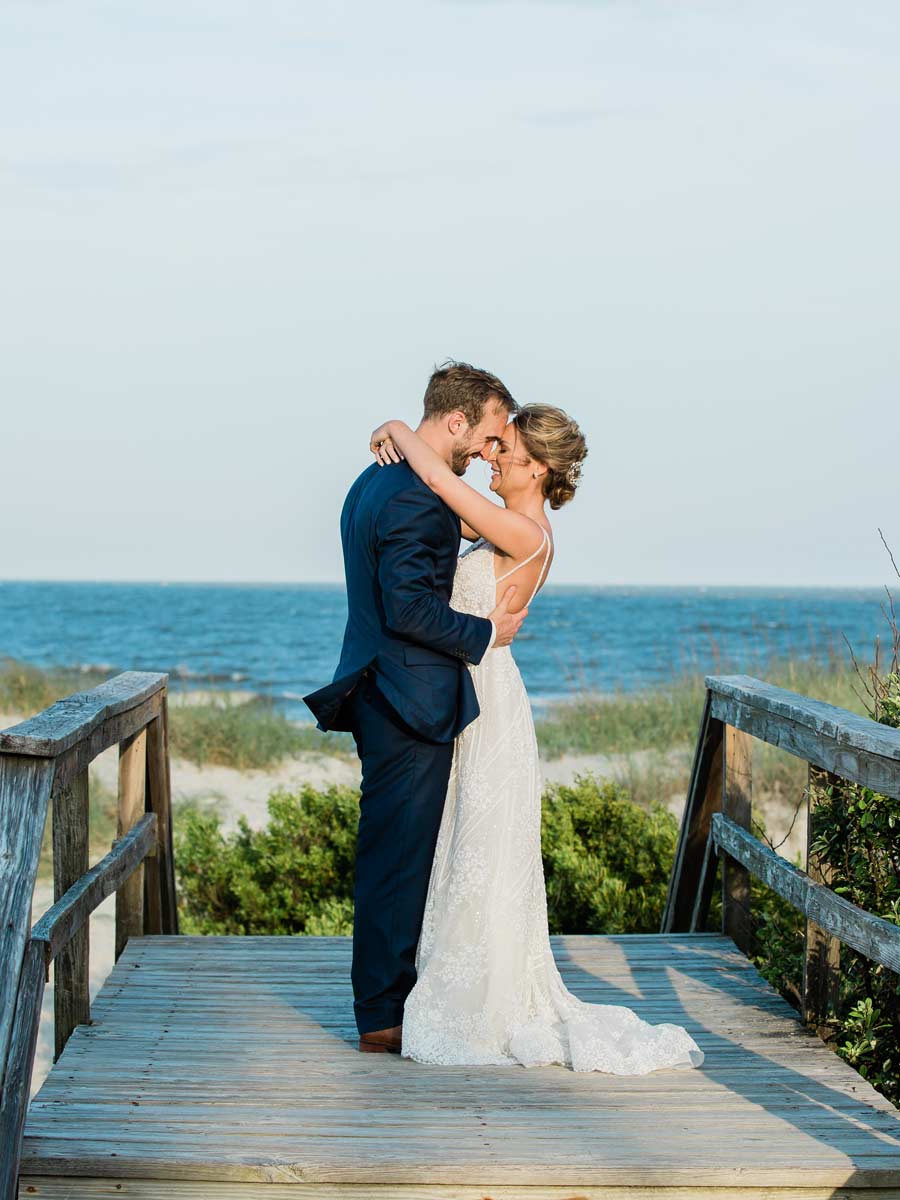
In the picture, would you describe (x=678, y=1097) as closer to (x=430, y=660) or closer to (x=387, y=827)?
(x=387, y=827)

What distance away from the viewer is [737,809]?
524 cm

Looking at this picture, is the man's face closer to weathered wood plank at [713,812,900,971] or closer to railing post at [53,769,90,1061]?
railing post at [53,769,90,1061]

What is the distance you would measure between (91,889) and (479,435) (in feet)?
6.01

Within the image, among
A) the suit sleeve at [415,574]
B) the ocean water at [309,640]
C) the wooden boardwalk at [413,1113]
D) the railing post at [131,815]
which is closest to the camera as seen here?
the wooden boardwalk at [413,1113]

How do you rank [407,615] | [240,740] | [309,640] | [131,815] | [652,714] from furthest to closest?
[309,640] < [652,714] < [240,740] < [131,815] < [407,615]

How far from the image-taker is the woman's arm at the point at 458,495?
3906 mm

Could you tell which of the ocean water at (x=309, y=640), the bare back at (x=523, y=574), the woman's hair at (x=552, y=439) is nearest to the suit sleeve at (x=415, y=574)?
the bare back at (x=523, y=574)

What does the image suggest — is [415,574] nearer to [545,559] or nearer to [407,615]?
[407,615]

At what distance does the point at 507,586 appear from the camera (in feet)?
13.8

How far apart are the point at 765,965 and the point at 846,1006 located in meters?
0.70

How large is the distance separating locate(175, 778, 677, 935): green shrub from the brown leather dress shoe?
240cm

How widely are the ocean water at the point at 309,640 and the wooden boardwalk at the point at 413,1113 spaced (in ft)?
36.4

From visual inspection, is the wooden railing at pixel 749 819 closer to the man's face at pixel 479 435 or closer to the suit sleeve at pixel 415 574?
the suit sleeve at pixel 415 574

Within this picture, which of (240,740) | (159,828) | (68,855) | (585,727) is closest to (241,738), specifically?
(240,740)
